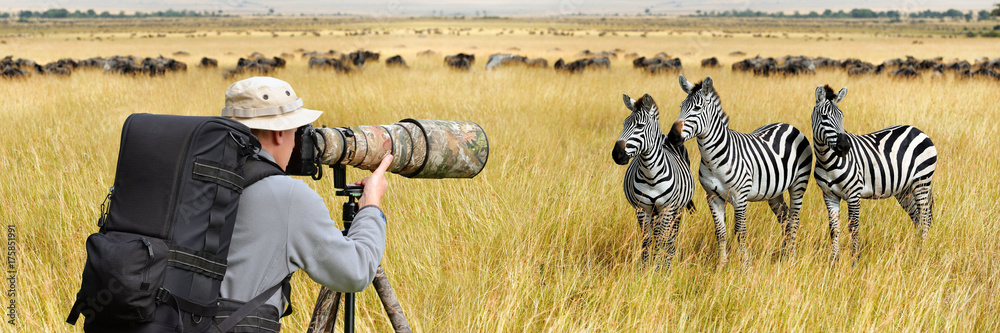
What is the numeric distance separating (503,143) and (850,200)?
390 centimetres

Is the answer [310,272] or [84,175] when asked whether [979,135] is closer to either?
[310,272]

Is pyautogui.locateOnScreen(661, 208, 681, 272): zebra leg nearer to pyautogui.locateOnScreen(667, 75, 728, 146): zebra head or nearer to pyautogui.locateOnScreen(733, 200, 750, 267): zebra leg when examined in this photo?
pyautogui.locateOnScreen(733, 200, 750, 267): zebra leg

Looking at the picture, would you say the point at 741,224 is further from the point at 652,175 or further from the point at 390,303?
the point at 390,303

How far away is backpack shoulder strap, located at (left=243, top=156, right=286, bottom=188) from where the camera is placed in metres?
1.95

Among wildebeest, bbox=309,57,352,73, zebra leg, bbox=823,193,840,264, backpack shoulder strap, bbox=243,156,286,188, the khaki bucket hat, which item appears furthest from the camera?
wildebeest, bbox=309,57,352,73

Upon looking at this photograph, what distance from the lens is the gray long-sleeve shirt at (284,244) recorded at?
1960 millimetres

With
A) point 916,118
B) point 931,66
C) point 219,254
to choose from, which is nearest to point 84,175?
point 219,254

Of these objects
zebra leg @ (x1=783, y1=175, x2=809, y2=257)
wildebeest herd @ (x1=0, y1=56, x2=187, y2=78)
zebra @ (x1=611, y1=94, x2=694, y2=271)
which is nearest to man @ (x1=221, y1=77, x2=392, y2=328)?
zebra @ (x1=611, y1=94, x2=694, y2=271)

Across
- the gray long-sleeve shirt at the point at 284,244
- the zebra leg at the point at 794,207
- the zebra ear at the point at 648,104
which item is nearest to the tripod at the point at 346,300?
the gray long-sleeve shirt at the point at 284,244

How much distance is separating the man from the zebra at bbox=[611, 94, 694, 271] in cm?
170

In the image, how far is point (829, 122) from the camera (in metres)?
3.69

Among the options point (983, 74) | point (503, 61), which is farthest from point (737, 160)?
point (503, 61)

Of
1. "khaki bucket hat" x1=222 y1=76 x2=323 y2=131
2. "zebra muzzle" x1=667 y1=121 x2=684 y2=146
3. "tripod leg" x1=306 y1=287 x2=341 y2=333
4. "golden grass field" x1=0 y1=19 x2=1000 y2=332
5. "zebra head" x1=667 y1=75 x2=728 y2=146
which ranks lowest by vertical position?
"golden grass field" x1=0 y1=19 x2=1000 y2=332

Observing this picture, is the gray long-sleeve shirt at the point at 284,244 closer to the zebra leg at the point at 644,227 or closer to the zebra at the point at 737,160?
the zebra at the point at 737,160
